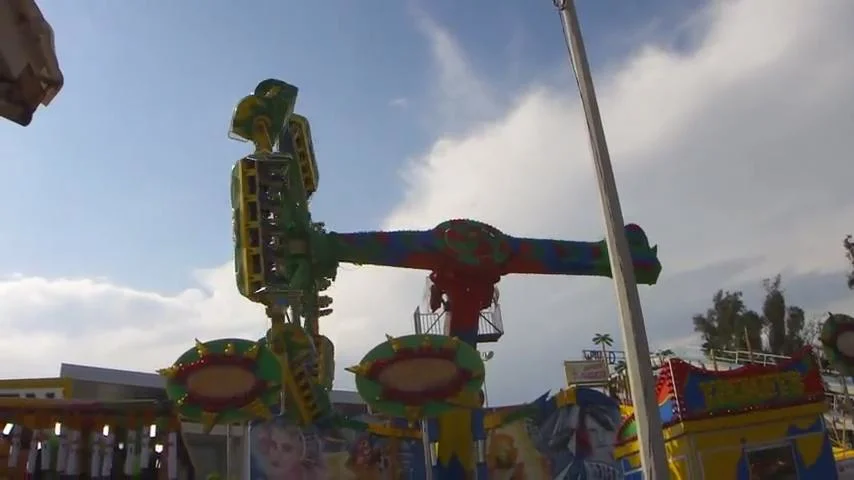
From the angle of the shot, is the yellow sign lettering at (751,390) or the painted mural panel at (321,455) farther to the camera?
the painted mural panel at (321,455)

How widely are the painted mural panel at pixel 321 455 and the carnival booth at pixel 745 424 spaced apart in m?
6.47

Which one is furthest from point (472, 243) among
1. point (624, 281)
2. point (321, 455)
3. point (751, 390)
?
point (624, 281)

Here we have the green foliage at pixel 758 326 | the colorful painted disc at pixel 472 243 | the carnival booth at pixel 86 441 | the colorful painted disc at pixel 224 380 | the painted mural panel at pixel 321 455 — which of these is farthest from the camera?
the green foliage at pixel 758 326

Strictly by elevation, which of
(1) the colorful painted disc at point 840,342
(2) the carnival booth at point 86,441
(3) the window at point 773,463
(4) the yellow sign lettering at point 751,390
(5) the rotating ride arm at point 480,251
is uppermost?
(5) the rotating ride arm at point 480,251

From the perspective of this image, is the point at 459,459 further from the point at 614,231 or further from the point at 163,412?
the point at 614,231

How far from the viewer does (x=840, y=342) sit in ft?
60.1

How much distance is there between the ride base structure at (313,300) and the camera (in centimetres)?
1223

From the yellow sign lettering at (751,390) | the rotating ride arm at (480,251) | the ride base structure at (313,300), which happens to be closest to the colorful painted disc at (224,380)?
the ride base structure at (313,300)

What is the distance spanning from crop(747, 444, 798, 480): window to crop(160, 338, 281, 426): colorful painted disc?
31.2 ft

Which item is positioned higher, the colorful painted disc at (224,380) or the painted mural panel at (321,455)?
the colorful painted disc at (224,380)

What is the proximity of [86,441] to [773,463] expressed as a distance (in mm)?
12809

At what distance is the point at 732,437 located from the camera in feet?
50.7

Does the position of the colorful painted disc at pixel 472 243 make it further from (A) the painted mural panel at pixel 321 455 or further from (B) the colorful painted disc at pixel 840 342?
(B) the colorful painted disc at pixel 840 342

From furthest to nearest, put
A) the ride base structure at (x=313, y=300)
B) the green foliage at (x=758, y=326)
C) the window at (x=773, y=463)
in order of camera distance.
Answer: the green foliage at (x=758, y=326) < the window at (x=773, y=463) < the ride base structure at (x=313, y=300)
